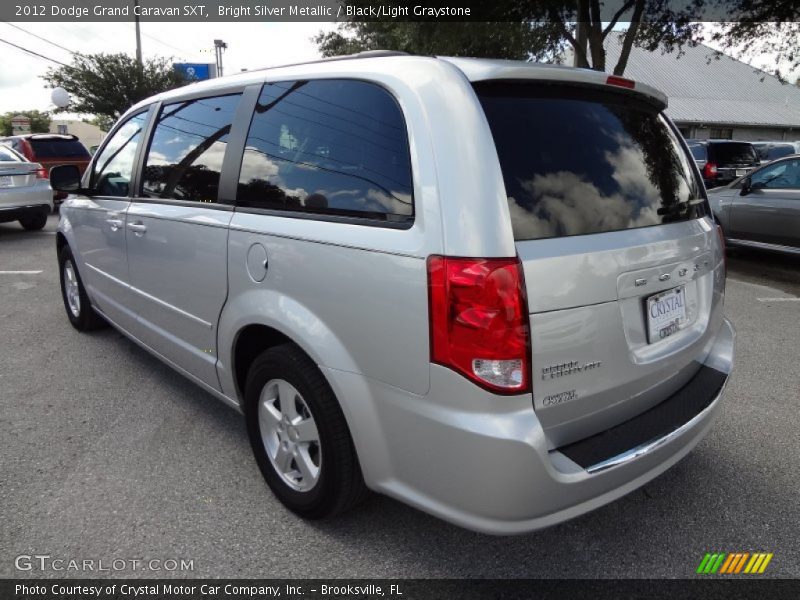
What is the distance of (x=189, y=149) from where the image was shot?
9.91ft

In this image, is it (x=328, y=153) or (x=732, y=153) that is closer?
(x=328, y=153)

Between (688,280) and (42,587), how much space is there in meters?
2.65

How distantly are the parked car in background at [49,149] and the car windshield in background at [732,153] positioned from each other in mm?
13827

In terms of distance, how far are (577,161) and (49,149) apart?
14227 millimetres

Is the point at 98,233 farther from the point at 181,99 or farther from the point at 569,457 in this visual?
the point at 569,457

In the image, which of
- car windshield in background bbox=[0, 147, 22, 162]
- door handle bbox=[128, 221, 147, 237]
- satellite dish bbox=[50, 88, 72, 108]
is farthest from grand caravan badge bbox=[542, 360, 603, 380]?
satellite dish bbox=[50, 88, 72, 108]

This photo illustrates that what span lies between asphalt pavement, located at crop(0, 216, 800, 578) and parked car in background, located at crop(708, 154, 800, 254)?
13.7ft

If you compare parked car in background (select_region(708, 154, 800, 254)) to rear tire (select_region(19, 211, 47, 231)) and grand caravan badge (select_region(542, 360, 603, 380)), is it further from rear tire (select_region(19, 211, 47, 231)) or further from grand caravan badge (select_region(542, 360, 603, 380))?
rear tire (select_region(19, 211, 47, 231))

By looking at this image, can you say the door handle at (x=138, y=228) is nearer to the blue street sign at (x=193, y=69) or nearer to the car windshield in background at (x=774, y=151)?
the car windshield in background at (x=774, y=151)

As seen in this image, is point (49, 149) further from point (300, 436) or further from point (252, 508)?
point (300, 436)

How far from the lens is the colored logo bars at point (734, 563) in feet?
7.27

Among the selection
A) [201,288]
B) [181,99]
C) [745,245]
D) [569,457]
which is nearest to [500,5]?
[745,245]

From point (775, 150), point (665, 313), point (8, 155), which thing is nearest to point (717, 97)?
point (775, 150)

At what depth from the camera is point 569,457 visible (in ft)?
6.15
